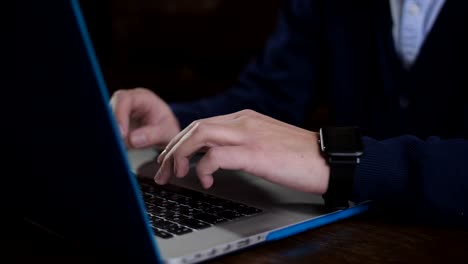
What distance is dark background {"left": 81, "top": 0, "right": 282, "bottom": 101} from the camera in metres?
2.88

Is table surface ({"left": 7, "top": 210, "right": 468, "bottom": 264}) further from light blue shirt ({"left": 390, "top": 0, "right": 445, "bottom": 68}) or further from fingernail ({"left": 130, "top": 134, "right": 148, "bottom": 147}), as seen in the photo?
light blue shirt ({"left": 390, "top": 0, "right": 445, "bottom": 68})

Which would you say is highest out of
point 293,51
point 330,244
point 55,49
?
point 55,49

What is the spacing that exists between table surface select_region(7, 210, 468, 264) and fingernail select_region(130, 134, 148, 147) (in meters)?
0.32

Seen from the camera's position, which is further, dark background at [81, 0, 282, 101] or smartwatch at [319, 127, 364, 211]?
dark background at [81, 0, 282, 101]

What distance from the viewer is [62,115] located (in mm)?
496

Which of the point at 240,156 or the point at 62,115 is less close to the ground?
the point at 62,115

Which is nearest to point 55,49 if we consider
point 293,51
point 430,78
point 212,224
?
point 212,224

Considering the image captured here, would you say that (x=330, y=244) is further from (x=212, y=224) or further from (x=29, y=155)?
(x=29, y=155)

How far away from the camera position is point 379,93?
4.42 ft

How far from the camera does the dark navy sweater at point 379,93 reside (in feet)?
2.47

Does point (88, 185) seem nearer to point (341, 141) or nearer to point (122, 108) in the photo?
point (341, 141)

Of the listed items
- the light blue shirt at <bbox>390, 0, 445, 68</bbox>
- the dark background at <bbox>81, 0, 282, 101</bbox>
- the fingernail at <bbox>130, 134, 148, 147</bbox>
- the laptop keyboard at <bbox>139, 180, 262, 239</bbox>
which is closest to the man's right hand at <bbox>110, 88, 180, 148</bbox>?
the fingernail at <bbox>130, 134, 148, 147</bbox>

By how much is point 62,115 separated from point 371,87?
100 cm

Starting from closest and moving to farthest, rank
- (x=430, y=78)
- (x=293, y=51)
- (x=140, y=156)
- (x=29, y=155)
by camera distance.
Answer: (x=29, y=155) → (x=140, y=156) → (x=430, y=78) → (x=293, y=51)
